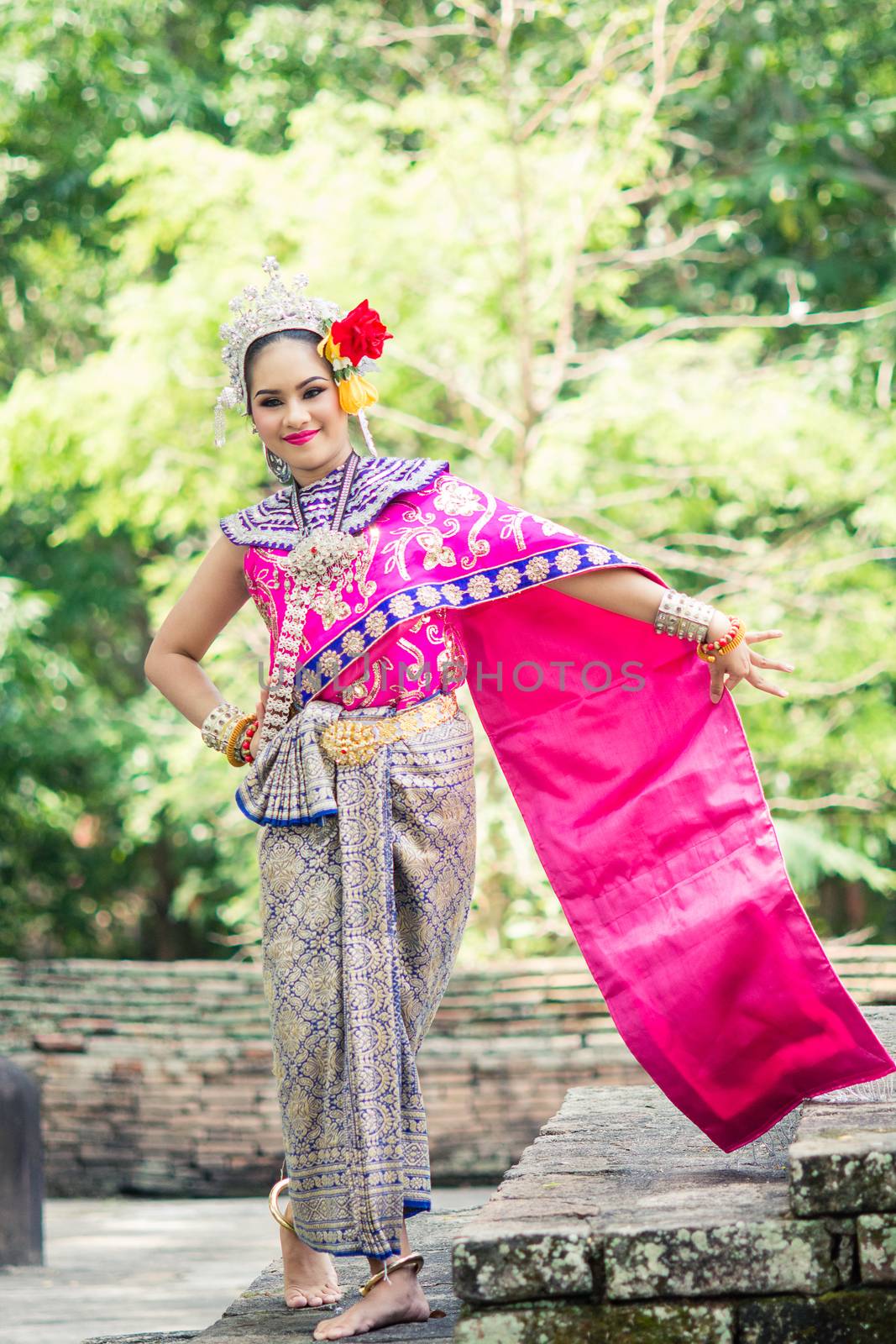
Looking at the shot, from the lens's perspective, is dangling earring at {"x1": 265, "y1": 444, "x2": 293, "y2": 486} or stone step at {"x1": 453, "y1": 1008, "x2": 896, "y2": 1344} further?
dangling earring at {"x1": 265, "y1": 444, "x2": 293, "y2": 486}

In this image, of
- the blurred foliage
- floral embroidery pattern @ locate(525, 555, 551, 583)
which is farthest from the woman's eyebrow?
the blurred foliage

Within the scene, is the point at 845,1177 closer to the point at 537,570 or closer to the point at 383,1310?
the point at 383,1310

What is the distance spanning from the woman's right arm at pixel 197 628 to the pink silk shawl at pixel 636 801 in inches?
11.6

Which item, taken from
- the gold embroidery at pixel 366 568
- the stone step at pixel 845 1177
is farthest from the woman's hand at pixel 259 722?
the stone step at pixel 845 1177

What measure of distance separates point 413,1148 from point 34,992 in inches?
190

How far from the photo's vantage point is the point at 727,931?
2.79 m

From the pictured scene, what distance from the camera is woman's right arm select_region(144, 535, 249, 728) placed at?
2986 mm

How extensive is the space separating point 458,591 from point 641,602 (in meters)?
0.32

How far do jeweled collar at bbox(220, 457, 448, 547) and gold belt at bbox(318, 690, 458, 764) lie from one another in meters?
0.33

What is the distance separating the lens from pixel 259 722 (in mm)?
2857

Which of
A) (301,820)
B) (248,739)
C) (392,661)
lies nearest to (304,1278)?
(301,820)

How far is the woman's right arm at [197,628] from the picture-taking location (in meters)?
2.99

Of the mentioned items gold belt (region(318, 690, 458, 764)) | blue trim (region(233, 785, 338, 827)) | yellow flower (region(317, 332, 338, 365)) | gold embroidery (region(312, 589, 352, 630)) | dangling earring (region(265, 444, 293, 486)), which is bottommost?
blue trim (region(233, 785, 338, 827))

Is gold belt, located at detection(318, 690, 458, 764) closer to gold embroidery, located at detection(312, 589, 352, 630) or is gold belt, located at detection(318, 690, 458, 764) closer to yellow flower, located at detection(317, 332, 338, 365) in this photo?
gold embroidery, located at detection(312, 589, 352, 630)
